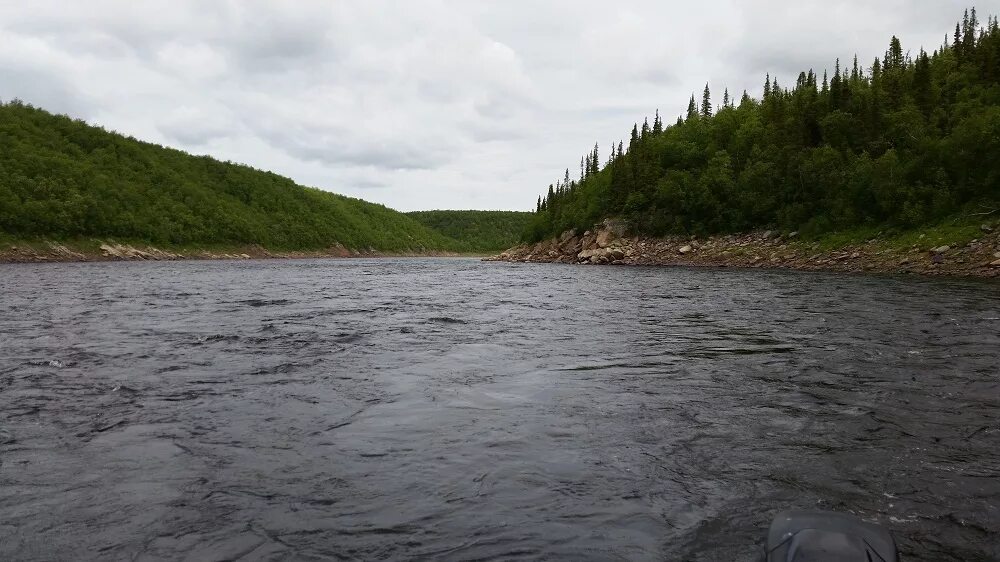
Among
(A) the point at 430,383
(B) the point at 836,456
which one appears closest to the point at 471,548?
(B) the point at 836,456

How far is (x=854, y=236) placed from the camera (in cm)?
5188

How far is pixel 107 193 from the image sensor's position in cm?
11219

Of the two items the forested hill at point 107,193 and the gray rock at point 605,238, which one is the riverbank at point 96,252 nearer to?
→ the forested hill at point 107,193

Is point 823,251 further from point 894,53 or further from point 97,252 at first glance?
point 97,252

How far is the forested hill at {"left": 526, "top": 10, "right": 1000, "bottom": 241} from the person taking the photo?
45875mm

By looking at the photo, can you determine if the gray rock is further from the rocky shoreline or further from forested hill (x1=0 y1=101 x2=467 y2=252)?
forested hill (x1=0 y1=101 x2=467 y2=252)

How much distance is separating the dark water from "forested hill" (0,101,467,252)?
304 feet

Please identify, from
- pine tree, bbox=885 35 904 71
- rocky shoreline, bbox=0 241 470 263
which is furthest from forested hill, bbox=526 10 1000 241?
rocky shoreline, bbox=0 241 470 263

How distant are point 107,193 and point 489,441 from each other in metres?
131

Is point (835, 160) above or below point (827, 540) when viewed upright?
above

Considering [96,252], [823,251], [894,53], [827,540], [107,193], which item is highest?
[894,53]

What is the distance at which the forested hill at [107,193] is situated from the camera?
89.7m

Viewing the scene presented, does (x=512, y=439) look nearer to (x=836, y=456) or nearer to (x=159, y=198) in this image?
(x=836, y=456)

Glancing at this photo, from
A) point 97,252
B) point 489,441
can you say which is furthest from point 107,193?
point 489,441
